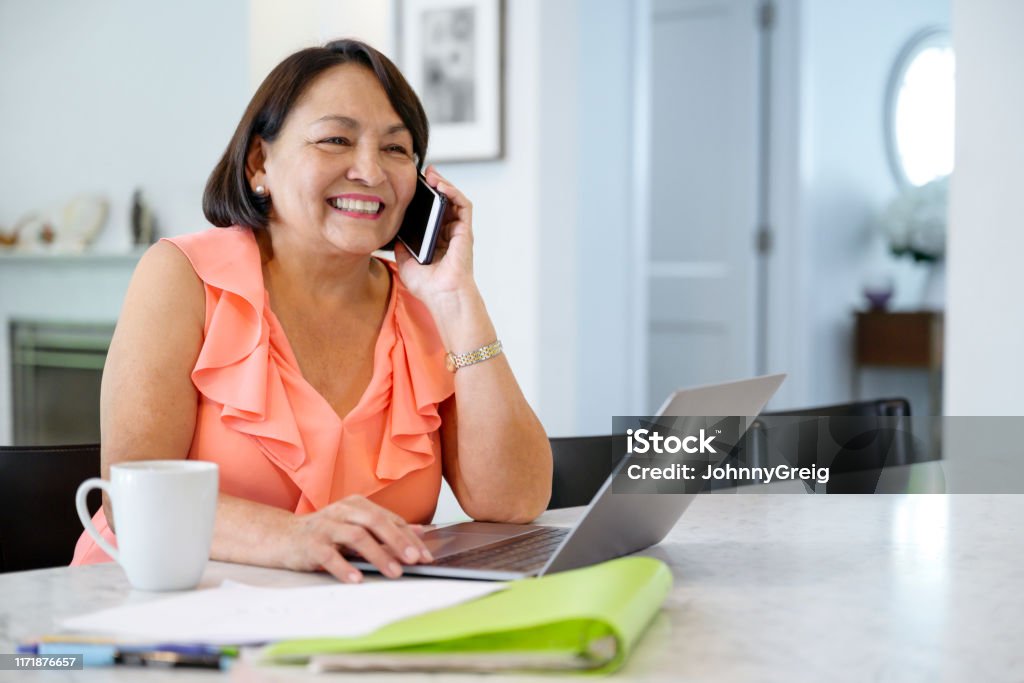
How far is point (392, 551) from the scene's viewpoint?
3.28 ft

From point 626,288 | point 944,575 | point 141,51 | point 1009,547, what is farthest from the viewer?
point 141,51

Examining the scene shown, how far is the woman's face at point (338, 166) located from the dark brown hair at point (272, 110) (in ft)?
0.05

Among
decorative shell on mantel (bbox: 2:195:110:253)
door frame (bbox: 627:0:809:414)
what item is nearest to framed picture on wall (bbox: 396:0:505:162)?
door frame (bbox: 627:0:809:414)

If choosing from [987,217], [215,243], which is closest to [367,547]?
[215,243]

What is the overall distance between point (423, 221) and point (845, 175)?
148 inches

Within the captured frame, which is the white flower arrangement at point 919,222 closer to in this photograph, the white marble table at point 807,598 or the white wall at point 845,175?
the white wall at point 845,175

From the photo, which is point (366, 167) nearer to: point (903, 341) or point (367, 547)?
point (367, 547)

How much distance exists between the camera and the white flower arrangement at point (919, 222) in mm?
4773

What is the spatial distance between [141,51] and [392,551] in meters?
4.03

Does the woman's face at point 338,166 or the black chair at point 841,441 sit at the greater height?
the woman's face at point 338,166

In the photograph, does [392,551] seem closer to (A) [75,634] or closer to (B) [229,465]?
(A) [75,634]

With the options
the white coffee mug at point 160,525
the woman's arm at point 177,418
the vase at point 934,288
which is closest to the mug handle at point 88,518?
the white coffee mug at point 160,525

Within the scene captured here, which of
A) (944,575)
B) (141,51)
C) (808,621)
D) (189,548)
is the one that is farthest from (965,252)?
(141,51)

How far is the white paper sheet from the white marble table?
0.13 feet
